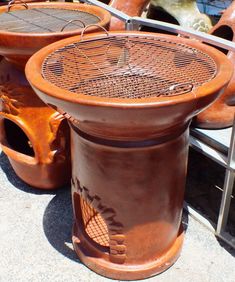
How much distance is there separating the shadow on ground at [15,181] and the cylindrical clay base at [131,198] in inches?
22.8

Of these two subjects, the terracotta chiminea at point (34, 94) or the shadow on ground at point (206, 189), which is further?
the shadow on ground at point (206, 189)

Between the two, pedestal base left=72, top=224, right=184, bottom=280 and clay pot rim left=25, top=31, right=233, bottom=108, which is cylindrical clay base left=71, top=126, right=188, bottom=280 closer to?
pedestal base left=72, top=224, right=184, bottom=280

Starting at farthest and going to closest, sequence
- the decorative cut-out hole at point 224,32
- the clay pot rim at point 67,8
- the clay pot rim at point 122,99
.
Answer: the decorative cut-out hole at point 224,32
the clay pot rim at point 67,8
the clay pot rim at point 122,99

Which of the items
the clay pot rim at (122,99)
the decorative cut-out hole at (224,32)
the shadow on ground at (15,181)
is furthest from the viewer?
the shadow on ground at (15,181)

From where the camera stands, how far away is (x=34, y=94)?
2.31 metres

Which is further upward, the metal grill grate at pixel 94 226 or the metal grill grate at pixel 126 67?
the metal grill grate at pixel 126 67

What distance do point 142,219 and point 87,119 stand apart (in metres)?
0.59

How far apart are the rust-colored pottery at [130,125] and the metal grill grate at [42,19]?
1.07 ft

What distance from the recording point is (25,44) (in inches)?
80.4

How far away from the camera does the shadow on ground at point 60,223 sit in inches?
89.4

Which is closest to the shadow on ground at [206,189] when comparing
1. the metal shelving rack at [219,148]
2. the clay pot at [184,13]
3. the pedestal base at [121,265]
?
the metal shelving rack at [219,148]

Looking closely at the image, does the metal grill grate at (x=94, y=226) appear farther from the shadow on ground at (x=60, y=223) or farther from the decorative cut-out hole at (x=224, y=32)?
the decorative cut-out hole at (x=224, y=32)

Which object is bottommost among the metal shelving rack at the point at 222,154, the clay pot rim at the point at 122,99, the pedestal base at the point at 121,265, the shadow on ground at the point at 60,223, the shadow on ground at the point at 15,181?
the shadow on ground at the point at 15,181

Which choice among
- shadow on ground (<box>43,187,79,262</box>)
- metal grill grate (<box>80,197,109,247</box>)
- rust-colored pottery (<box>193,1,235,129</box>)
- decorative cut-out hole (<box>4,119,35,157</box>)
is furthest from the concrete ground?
rust-colored pottery (<box>193,1,235,129</box>)
